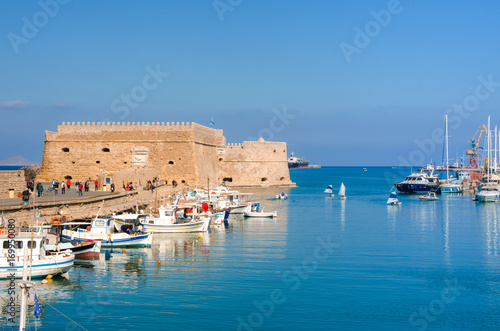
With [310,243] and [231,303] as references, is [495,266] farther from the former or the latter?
[231,303]

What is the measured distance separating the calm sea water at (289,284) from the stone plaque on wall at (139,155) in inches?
678

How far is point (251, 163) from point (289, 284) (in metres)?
39.9

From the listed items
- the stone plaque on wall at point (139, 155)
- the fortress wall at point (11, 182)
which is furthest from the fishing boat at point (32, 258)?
the stone plaque on wall at point (139, 155)

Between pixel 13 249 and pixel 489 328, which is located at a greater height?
pixel 13 249

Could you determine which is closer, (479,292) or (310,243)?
(479,292)

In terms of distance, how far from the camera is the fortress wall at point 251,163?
54.6m

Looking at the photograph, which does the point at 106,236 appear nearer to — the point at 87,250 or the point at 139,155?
the point at 87,250

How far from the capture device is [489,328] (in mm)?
12133

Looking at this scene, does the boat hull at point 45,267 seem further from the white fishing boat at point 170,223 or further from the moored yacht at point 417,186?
the moored yacht at point 417,186

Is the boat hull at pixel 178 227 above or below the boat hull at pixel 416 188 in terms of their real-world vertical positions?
below

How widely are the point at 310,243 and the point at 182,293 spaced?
9.37 m

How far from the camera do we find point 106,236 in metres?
20.5

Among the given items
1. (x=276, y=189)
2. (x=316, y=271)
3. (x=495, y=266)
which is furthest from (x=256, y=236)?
(x=276, y=189)

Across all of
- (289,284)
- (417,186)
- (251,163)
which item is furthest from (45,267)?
(417,186)
